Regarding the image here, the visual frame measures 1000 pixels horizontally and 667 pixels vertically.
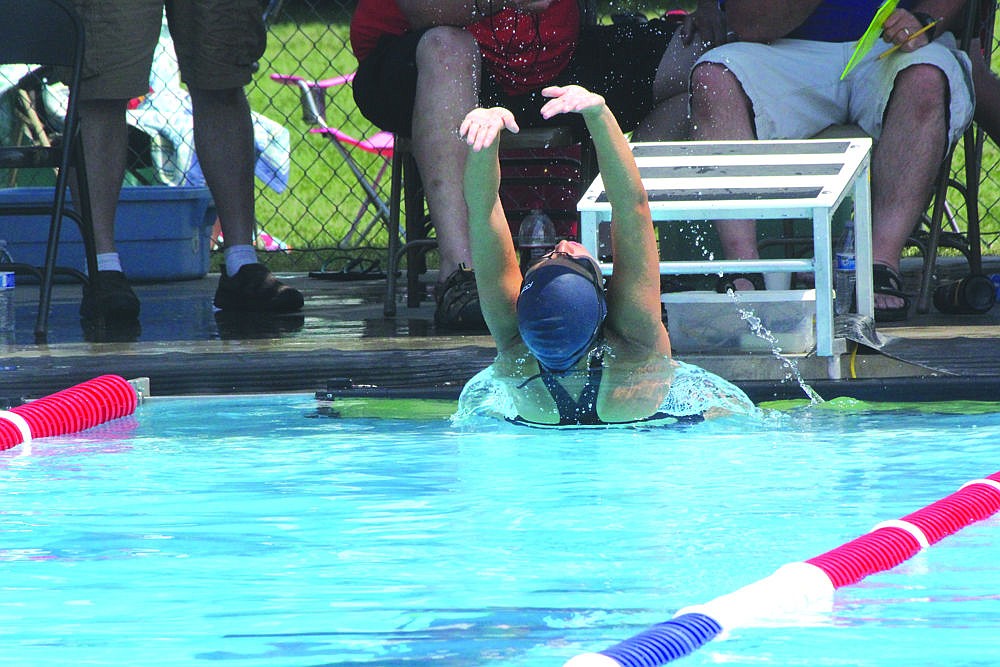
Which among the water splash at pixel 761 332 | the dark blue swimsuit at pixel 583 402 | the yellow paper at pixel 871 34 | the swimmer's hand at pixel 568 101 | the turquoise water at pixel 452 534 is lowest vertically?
the turquoise water at pixel 452 534

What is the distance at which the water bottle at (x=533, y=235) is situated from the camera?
613 cm

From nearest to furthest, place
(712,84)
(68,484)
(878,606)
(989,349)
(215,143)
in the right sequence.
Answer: (878,606) < (68,484) < (989,349) < (712,84) < (215,143)

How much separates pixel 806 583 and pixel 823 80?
3.10m

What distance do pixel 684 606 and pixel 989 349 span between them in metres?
2.36

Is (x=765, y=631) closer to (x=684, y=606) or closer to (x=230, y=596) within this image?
(x=684, y=606)

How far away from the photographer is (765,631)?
7.56 ft

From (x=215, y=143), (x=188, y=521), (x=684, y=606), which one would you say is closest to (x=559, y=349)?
(x=188, y=521)

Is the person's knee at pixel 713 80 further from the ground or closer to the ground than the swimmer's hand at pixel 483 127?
further from the ground

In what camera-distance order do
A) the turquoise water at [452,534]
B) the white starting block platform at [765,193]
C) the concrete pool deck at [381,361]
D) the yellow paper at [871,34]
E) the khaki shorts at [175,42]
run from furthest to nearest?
1. the khaki shorts at [175,42]
2. the yellow paper at [871,34]
3. the white starting block platform at [765,193]
4. the concrete pool deck at [381,361]
5. the turquoise water at [452,534]

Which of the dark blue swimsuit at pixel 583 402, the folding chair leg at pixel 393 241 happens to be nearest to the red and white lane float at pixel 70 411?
the dark blue swimsuit at pixel 583 402

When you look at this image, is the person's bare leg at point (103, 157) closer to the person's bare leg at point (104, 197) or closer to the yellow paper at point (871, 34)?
the person's bare leg at point (104, 197)

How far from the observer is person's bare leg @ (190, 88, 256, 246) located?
5902 mm

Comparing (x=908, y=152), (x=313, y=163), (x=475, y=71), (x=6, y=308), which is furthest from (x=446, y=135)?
(x=313, y=163)

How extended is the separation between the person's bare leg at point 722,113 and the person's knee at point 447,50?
0.79 metres
